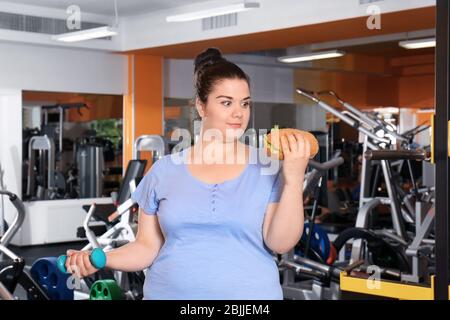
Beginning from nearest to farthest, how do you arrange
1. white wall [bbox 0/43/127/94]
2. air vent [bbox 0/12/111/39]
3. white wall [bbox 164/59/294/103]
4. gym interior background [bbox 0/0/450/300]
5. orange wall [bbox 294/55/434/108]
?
gym interior background [bbox 0/0/450/300] → air vent [bbox 0/12/111/39] → white wall [bbox 0/43/127/94] → white wall [bbox 164/59/294/103] → orange wall [bbox 294/55/434/108]

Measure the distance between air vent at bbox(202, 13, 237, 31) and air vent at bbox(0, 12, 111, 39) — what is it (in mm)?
1395

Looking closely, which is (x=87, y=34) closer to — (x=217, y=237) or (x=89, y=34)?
(x=89, y=34)

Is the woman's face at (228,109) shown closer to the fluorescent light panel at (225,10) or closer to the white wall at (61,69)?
the fluorescent light panel at (225,10)

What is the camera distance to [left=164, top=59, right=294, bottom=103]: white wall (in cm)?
973

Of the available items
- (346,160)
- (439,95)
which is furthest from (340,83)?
(439,95)

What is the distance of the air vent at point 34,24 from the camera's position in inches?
308

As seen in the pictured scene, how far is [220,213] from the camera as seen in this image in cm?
148

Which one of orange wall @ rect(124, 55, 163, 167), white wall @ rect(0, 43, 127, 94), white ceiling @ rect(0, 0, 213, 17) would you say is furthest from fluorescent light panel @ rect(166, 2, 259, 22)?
orange wall @ rect(124, 55, 163, 167)

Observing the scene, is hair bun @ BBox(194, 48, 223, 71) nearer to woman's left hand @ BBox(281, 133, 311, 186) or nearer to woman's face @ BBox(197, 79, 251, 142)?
woman's face @ BBox(197, 79, 251, 142)

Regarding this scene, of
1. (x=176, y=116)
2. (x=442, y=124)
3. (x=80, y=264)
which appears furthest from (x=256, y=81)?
(x=80, y=264)

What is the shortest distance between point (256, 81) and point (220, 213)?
29.8 ft

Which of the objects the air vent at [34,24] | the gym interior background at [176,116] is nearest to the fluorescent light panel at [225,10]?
the gym interior background at [176,116]
